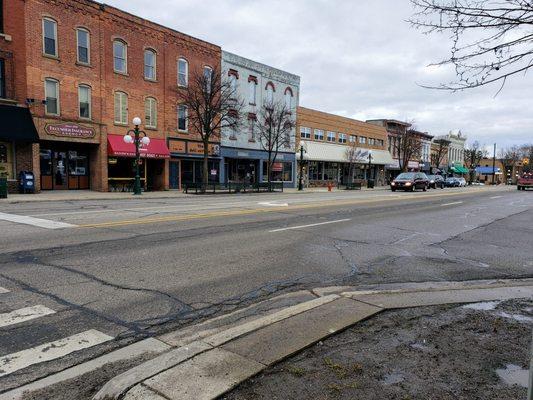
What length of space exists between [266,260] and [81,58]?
924 inches

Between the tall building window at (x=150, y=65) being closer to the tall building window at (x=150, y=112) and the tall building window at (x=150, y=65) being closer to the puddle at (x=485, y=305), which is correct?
the tall building window at (x=150, y=112)

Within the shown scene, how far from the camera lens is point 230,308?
5.37m

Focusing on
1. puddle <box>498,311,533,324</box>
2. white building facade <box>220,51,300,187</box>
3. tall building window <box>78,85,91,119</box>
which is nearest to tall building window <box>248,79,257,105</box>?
white building facade <box>220,51,300,187</box>

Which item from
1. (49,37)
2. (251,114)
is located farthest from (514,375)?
(251,114)

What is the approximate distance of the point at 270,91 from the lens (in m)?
41.0

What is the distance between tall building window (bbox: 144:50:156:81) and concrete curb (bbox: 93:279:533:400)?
27.6 meters

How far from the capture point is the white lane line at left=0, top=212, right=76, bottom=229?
10864mm

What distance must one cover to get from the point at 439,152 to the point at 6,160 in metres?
72.7

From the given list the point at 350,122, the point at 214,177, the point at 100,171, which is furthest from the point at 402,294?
the point at 350,122

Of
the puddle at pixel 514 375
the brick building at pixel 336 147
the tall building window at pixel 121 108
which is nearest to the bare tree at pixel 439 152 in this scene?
the brick building at pixel 336 147

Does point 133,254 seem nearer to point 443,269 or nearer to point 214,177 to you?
point 443,269

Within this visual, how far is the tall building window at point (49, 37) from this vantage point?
24328 mm

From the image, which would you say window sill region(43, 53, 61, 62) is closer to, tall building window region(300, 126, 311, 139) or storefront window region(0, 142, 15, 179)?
storefront window region(0, 142, 15, 179)

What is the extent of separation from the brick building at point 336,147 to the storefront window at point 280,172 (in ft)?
6.12
